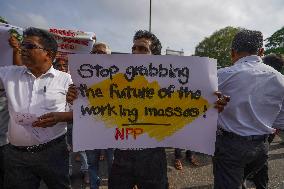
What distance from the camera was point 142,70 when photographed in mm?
2588

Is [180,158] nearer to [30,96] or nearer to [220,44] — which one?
[30,96]

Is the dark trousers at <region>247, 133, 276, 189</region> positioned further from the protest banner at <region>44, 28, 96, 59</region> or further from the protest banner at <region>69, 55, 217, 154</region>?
the protest banner at <region>44, 28, 96, 59</region>

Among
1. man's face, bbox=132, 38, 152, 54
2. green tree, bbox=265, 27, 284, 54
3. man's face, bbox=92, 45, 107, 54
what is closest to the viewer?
man's face, bbox=132, 38, 152, 54

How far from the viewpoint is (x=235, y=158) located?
9.53ft

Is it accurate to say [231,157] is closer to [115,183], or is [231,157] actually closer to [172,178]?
Answer: [115,183]

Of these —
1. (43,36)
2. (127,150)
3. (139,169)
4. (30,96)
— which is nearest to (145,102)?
(127,150)

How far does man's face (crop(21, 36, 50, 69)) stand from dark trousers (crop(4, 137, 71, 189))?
0.69 meters

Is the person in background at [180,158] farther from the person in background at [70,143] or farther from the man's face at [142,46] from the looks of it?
the man's face at [142,46]

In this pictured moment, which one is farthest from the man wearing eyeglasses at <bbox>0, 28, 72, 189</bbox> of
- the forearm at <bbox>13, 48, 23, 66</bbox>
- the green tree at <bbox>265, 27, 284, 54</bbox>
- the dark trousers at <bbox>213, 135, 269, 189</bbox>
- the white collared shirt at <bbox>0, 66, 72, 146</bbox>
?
the green tree at <bbox>265, 27, 284, 54</bbox>

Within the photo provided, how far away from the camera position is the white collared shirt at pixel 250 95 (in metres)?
2.91

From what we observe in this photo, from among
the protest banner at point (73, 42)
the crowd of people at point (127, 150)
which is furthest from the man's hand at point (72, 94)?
the protest banner at point (73, 42)

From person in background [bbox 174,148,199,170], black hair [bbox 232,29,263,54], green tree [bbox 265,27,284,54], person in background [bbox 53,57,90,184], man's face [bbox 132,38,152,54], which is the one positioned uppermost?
green tree [bbox 265,27,284,54]

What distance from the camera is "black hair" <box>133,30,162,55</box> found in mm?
2830

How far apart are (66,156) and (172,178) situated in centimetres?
331
